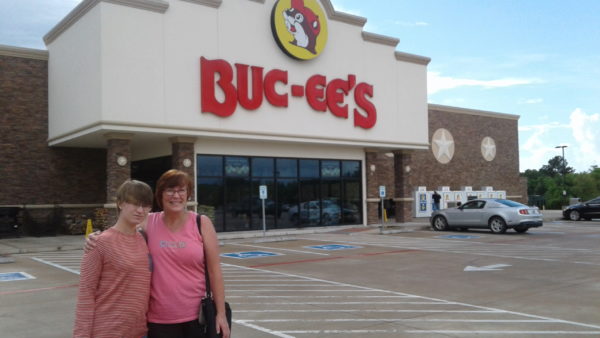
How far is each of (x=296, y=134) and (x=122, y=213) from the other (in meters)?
20.9

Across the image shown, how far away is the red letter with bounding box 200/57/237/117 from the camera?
21.5 metres

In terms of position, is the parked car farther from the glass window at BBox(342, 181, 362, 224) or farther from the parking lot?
the parking lot

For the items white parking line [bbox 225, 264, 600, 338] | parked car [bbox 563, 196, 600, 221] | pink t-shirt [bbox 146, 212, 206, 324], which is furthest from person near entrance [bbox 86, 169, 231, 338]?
parked car [bbox 563, 196, 600, 221]

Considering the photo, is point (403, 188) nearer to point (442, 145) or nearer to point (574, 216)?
point (442, 145)

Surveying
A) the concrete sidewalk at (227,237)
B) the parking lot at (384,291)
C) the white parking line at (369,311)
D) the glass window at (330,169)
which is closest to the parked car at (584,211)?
the concrete sidewalk at (227,237)

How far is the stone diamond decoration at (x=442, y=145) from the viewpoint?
37.0 meters

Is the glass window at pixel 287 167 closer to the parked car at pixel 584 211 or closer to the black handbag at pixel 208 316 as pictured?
the parked car at pixel 584 211

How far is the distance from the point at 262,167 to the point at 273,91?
354 centimetres

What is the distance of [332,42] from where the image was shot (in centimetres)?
2598

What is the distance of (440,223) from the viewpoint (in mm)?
25141

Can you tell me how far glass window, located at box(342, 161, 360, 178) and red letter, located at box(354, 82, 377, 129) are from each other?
2.32 meters

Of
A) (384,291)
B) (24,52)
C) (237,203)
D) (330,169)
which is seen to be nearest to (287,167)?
(330,169)

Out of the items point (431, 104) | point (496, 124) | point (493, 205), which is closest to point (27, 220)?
point (493, 205)

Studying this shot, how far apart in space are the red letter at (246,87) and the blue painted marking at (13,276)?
1175 cm
